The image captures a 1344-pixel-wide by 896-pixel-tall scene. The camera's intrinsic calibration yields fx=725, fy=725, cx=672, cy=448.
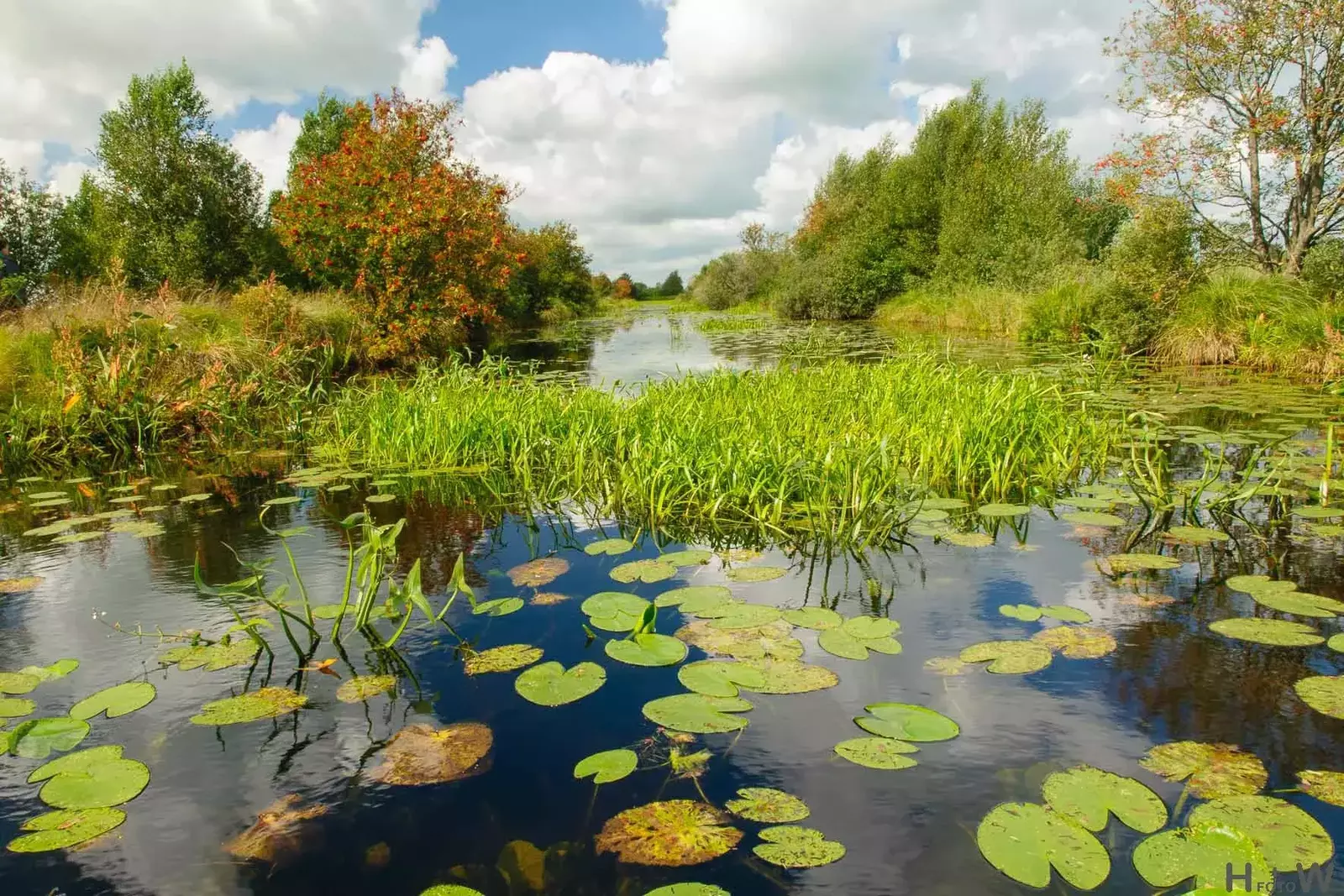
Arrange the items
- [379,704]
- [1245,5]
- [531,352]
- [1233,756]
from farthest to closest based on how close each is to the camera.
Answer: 1. [531,352]
2. [1245,5]
3. [379,704]
4. [1233,756]

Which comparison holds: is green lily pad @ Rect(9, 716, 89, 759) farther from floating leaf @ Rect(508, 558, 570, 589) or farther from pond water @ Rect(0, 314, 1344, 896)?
floating leaf @ Rect(508, 558, 570, 589)

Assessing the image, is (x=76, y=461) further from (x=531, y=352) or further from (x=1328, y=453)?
(x=531, y=352)

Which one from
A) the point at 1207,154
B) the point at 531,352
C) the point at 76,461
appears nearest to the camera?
the point at 76,461

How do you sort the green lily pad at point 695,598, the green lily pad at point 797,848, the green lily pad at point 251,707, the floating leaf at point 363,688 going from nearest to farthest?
the green lily pad at point 797,848, the green lily pad at point 251,707, the floating leaf at point 363,688, the green lily pad at point 695,598

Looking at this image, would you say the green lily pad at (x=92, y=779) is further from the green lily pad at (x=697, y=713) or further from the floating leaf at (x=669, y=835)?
the green lily pad at (x=697, y=713)

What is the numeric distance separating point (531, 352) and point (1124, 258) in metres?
14.6

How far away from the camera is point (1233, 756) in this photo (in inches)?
91.5

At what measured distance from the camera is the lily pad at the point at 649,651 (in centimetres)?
300

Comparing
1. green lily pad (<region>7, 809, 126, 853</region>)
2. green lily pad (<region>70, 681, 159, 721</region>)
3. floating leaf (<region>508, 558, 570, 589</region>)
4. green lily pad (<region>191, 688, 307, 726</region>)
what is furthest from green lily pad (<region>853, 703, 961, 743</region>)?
green lily pad (<region>70, 681, 159, 721</region>)

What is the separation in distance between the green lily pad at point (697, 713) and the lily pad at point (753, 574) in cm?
124

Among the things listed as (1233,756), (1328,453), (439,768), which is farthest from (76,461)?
(1328,453)

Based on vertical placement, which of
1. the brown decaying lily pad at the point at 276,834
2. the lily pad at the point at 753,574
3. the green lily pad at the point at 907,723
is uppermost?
the lily pad at the point at 753,574

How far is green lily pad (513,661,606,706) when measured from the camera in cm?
278

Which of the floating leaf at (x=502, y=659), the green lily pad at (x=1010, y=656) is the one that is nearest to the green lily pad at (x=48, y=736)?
the floating leaf at (x=502, y=659)
